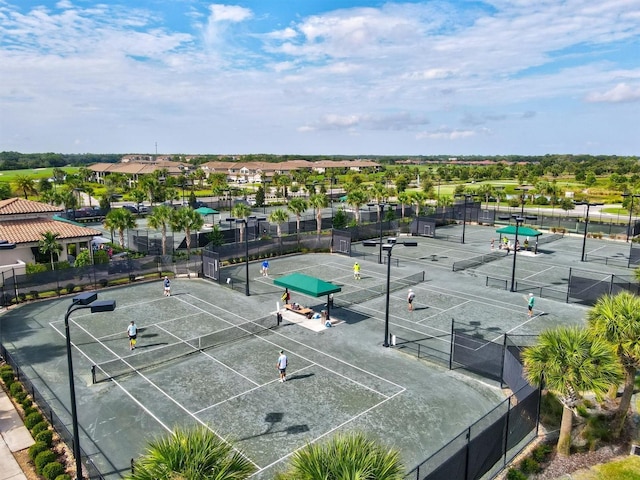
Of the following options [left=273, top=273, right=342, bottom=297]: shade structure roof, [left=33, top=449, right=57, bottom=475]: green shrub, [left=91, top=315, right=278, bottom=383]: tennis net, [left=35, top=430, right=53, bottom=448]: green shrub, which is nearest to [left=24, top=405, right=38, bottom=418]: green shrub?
[left=35, top=430, right=53, bottom=448]: green shrub

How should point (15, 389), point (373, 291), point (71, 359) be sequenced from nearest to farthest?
point (71, 359), point (15, 389), point (373, 291)

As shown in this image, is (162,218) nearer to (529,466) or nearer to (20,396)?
(20,396)

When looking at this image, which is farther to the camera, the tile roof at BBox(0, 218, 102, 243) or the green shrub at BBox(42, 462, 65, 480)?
the tile roof at BBox(0, 218, 102, 243)

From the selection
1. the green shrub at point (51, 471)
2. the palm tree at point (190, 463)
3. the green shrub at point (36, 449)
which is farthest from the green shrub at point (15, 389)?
the palm tree at point (190, 463)

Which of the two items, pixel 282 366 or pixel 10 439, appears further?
pixel 282 366

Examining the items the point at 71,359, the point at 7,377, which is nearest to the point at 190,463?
the point at 71,359

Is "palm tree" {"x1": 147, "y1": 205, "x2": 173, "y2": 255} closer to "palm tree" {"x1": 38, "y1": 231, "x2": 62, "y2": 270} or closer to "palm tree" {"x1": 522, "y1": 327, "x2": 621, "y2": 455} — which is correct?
"palm tree" {"x1": 38, "y1": 231, "x2": 62, "y2": 270}

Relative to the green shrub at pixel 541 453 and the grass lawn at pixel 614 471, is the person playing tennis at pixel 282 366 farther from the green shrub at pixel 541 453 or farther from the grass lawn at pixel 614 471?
the grass lawn at pixel 614 471
